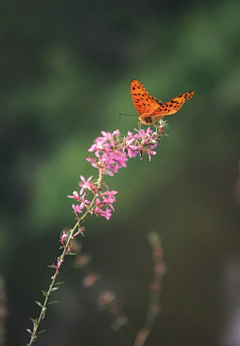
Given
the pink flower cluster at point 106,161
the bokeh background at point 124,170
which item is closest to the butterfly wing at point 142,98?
the pink flower cluster at point 106,161

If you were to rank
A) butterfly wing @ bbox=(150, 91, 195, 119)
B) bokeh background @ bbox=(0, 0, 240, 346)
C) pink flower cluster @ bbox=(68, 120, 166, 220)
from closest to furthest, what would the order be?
pink flower cluster @ bbox=(68, 120, 166, 220)
butterfly wing @ bbox=(150, 91, 195, 119)
bokeh background @ bbox=(0, 0, 240, 346)

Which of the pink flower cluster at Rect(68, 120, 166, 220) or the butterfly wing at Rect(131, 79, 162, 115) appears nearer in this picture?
the pink flower cluster at Rect(68, 120, 166, 220)

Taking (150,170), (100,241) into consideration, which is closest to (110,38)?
(150,170)

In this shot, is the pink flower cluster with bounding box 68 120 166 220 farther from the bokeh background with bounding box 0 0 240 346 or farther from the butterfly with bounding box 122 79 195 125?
the bokeh background with bounding box 0 0 240 346

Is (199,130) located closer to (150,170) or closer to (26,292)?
(150,170)

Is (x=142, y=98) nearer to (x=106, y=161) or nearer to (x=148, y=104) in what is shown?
(x=148, y=104)

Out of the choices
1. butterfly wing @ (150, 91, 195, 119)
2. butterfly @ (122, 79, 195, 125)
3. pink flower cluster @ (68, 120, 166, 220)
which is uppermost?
butterfly @ (122, 79, 195, 125)

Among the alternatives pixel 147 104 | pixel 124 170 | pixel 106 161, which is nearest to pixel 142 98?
pixel 147 104

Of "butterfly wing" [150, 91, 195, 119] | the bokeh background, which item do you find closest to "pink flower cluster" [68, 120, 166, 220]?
"butterfly wing" [150, 91, 195, 119]

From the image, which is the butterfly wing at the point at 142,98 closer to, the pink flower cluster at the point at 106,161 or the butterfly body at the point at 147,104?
the butterfly body at the point at 147,104
